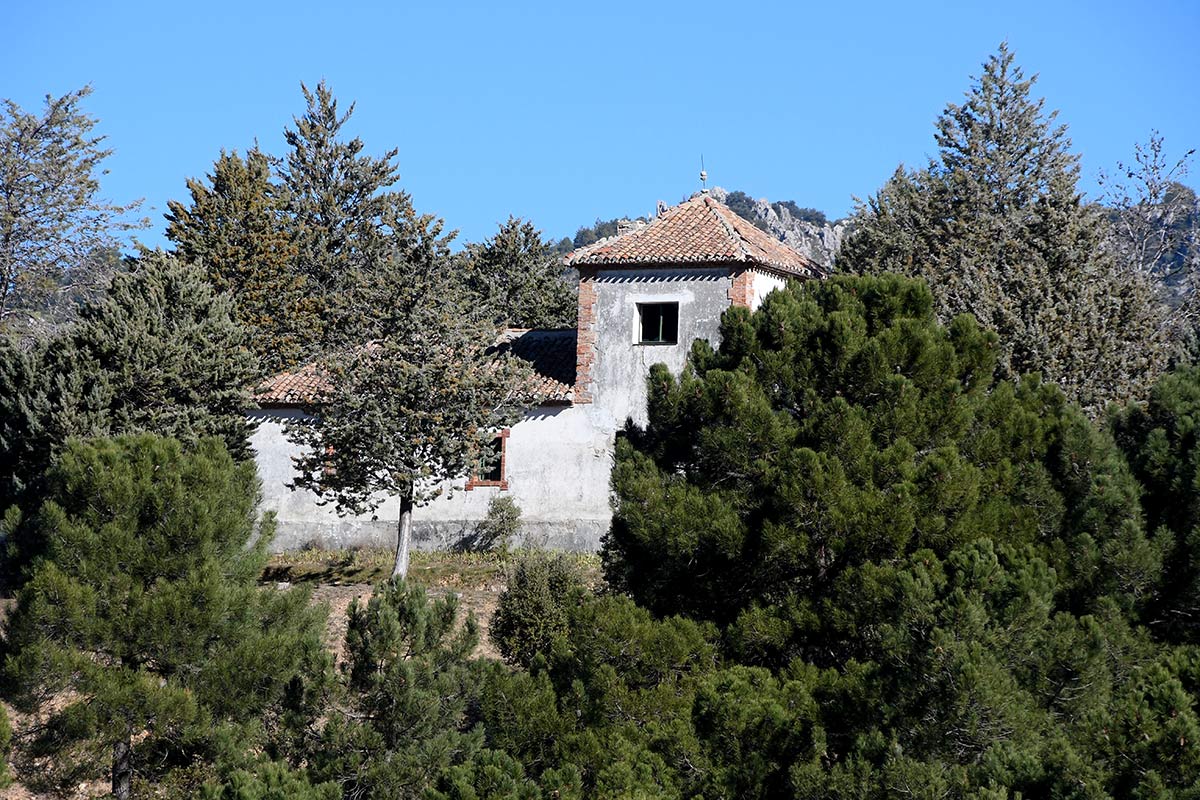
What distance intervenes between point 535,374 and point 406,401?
15.3ft

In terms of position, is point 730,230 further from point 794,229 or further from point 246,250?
point 794,229

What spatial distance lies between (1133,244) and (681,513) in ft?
101

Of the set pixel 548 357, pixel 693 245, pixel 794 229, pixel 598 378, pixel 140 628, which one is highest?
pixel 794 229

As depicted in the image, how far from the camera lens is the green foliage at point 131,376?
23.6 m

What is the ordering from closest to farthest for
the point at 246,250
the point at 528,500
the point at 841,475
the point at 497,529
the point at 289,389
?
1. the point at 841,475
2. the point at 497,529
3. the point at 528,500
4. the point at 289,389
5. the point at 246,250

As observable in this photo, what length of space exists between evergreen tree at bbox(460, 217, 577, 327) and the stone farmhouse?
1476 cm

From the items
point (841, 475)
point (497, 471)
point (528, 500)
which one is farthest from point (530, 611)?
point (497, 471)

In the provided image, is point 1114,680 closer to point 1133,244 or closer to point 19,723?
point 19,723

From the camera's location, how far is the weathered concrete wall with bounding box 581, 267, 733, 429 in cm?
2736

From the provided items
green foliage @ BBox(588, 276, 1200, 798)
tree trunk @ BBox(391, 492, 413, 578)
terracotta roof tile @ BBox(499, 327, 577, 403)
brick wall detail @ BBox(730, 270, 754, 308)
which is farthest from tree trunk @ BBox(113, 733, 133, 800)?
brick wall detail @ BBox(730, 270, 754, 308)

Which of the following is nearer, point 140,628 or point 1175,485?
point 1175,485

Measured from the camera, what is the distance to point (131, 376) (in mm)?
23828

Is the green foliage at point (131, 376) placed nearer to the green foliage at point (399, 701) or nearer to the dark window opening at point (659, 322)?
the dark window opening at point (659, 322)

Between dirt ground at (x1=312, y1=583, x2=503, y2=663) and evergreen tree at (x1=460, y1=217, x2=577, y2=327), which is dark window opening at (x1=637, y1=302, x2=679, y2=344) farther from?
evergreen tree at (x1=460, y1=217, x2=577, y2=327)
